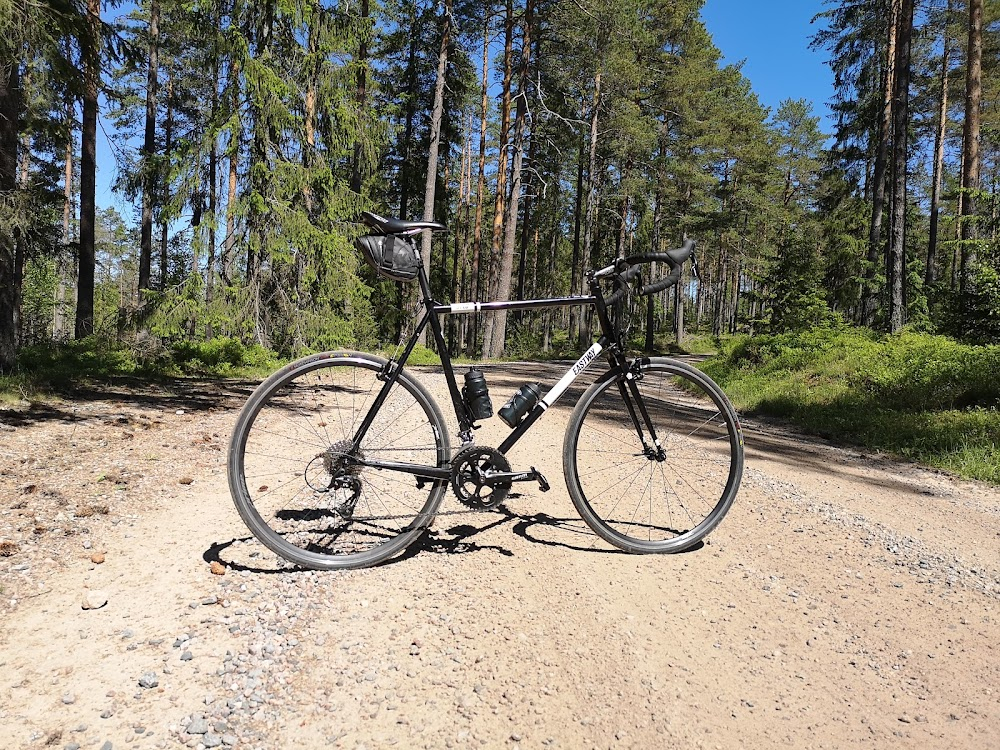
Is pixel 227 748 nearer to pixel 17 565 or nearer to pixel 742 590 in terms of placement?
pixel 17 565

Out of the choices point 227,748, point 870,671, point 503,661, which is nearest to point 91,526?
point 227,748

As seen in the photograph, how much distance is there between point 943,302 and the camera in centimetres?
1367

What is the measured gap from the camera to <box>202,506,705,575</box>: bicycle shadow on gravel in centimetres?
261

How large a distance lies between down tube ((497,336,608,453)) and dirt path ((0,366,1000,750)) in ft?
1.79

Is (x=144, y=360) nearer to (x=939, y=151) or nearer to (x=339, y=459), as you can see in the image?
(x=339, y=459)

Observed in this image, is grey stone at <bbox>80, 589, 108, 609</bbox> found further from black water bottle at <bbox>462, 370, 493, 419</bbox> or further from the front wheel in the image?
the front wheel

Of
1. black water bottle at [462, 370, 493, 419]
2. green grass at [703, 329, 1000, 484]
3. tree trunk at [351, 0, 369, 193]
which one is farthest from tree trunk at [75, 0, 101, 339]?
green grass at [703, 329, 1000, 484]

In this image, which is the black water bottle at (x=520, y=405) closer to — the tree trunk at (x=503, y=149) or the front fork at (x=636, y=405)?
the front fork at (x=636, y=405)

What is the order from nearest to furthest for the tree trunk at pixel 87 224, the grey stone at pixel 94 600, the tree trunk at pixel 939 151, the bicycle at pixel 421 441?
the grey stone at pixel 94 600
the bicycle at pixel 421 441
the tree trunk at pixel 87 224
the tree trunk at pixel 939 151

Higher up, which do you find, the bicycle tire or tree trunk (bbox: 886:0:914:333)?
tree trunk (bbox: 886:0:914:333)

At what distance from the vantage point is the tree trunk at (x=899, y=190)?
12562 millimetres

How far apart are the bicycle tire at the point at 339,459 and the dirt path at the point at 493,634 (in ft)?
0.51

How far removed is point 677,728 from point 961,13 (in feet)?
93.1

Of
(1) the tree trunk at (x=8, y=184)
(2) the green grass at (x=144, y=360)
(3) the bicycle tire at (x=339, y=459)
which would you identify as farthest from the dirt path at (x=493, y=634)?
(2) the green grass at (x=144, y=360)
